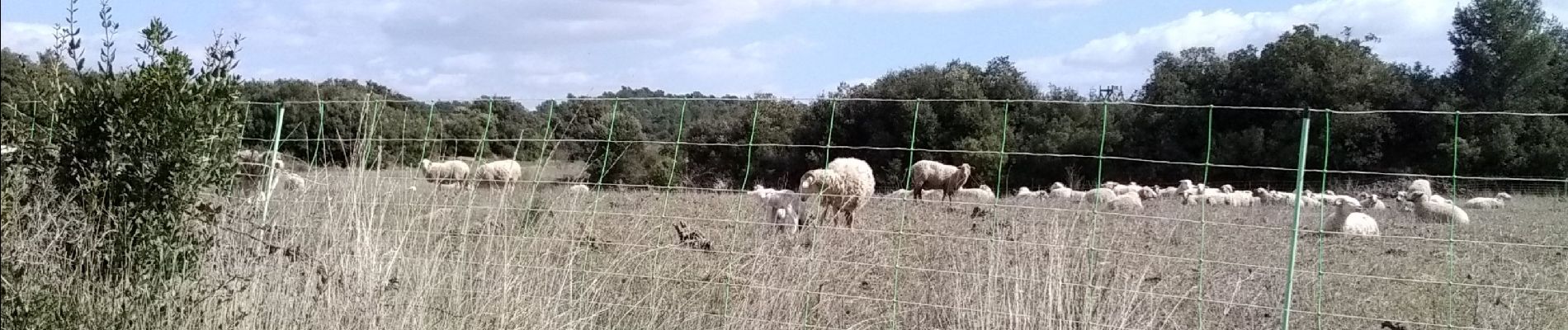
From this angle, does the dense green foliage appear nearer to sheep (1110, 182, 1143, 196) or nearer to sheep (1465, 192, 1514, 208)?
sheep (1110, 182, 1143, 196)

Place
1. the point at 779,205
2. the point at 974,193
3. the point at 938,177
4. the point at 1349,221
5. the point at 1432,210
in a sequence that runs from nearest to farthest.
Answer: the point at 779,205, the point at 1349,221, the point at 1432,210, the point at 938,177, the point at 974,193

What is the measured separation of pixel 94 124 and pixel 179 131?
419mm

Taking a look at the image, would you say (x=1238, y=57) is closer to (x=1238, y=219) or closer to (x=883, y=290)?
(x=1238, y=219)

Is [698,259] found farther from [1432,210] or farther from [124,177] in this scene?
[1432,210]

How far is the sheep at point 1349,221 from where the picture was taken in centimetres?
889

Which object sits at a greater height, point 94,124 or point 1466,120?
point 1466,120

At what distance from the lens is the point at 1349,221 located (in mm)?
8992

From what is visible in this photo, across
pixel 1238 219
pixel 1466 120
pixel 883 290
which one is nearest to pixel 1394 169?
pixel 1466 120

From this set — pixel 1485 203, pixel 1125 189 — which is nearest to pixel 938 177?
pixel 1125 189

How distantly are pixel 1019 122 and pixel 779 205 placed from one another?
1058 cm

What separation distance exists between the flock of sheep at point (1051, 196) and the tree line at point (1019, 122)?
13.0 inches

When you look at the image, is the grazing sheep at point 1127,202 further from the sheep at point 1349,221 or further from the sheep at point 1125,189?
the sheep at point 1349,221

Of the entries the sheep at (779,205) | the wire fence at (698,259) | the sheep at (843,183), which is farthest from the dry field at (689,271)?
the sheep at (843,183)

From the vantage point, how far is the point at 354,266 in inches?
157
